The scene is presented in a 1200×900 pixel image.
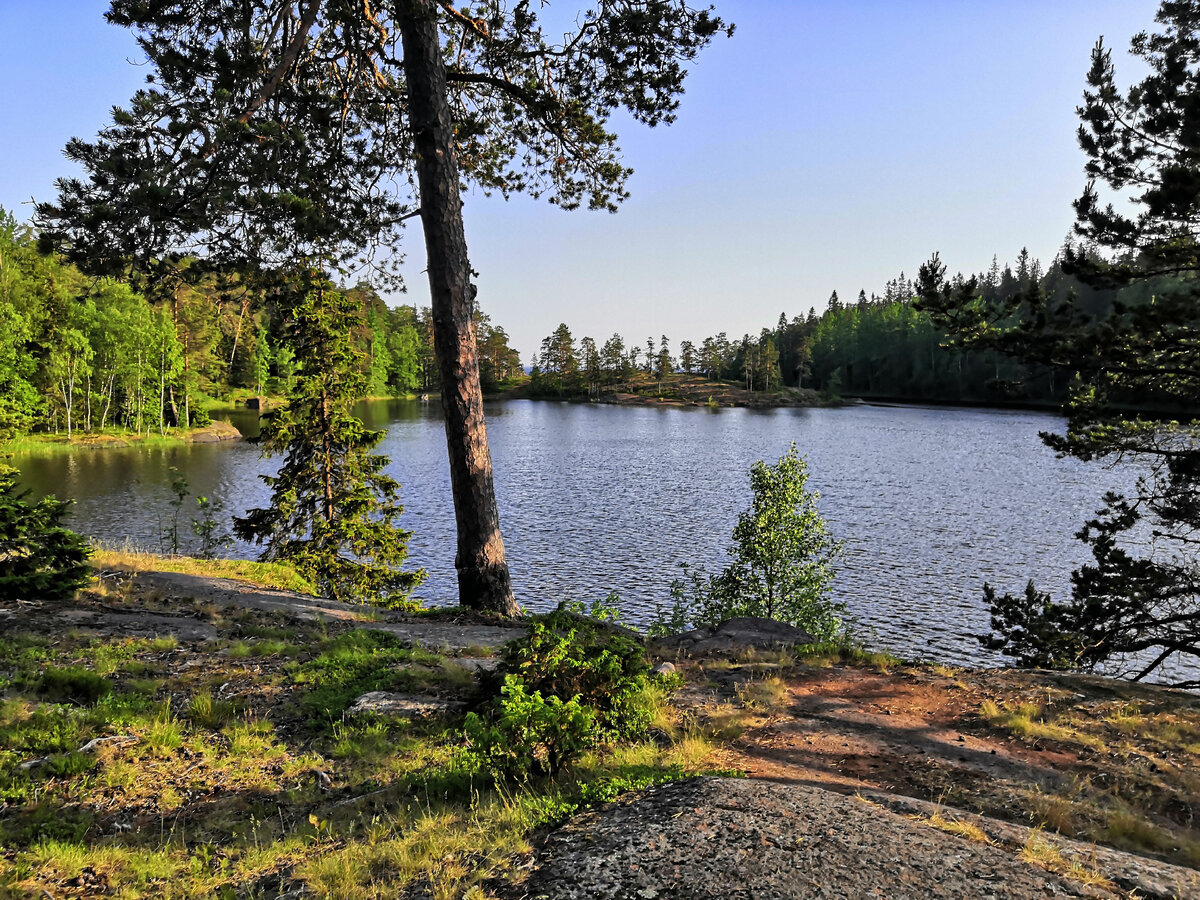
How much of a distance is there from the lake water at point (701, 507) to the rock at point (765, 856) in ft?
49.1

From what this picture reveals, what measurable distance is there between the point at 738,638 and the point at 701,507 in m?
23.5

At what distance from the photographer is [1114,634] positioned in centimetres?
963

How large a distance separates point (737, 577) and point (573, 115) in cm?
1132

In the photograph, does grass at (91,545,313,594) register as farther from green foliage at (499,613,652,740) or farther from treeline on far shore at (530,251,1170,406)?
treeline on far shore at (530,251,1170,406)

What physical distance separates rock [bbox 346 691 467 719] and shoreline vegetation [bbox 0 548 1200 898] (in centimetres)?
4

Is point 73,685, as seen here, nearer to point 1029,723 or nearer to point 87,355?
point 1029,723

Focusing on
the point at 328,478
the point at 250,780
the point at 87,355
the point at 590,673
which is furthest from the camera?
the point at 87,355

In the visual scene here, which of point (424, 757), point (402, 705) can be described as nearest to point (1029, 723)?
point (424, 757)

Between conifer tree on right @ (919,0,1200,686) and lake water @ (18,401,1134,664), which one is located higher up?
conifer tree on right @ (919,0,1200,686)

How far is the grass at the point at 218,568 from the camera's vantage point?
10.8m

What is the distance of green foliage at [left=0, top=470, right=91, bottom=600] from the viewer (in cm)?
762

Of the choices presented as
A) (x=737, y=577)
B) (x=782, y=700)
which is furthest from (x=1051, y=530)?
(x=782, y=700)

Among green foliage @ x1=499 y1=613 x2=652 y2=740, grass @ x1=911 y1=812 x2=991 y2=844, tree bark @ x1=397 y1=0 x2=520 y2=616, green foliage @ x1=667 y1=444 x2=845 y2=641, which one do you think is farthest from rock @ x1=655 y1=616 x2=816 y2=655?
green foliage @ x1=667 y1=444 x2=845 y2=641

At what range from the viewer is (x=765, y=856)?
304cm
